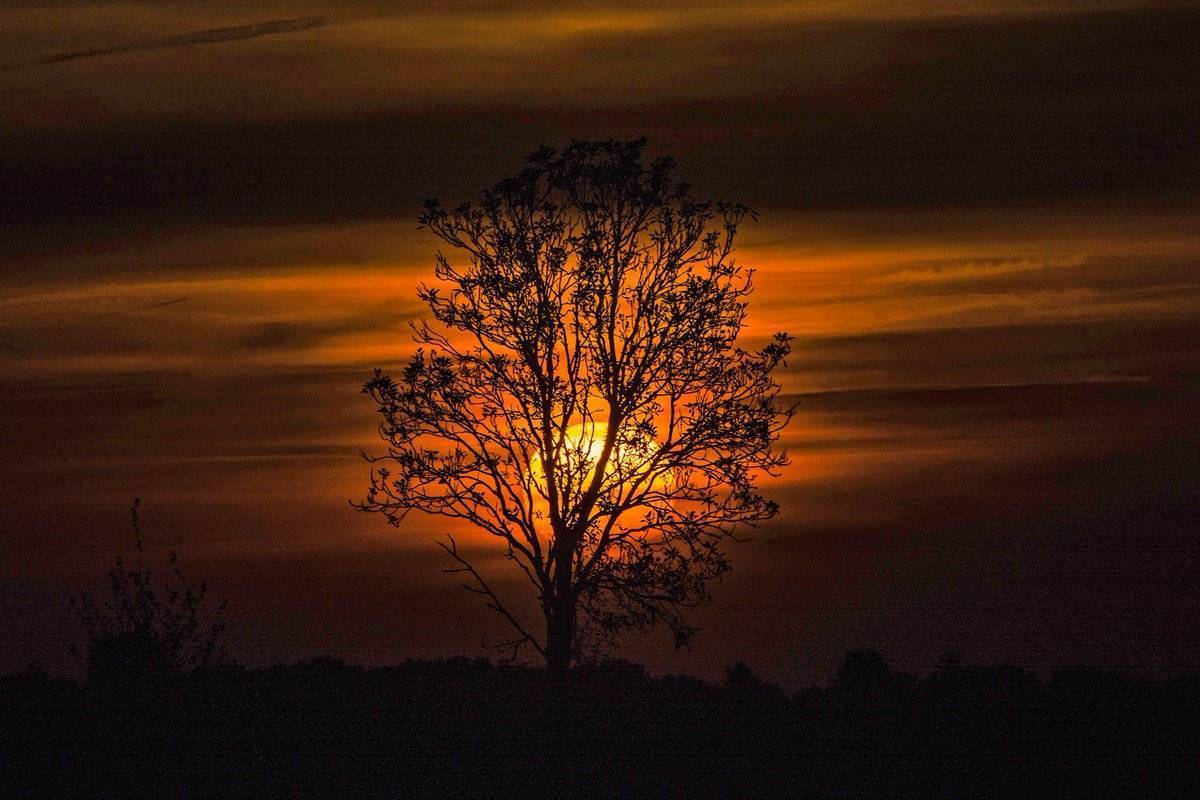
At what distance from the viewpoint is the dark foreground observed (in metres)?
21.5

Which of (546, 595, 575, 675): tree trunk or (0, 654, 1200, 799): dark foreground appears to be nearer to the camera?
(0, 654, 1200, 799): dark foreground

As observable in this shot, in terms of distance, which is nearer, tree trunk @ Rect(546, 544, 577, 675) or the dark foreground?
the dark foreground

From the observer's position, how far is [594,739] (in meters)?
23.3

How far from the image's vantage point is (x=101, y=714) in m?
24.6

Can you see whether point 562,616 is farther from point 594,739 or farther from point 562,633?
point 594,739

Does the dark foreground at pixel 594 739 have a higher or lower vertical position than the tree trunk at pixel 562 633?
lower

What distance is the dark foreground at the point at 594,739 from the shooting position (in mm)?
21516

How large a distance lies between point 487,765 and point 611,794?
1931mm

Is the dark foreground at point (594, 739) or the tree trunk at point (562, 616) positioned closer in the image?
the dark foreground at point (594, 739)

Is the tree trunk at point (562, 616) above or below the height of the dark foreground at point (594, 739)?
above

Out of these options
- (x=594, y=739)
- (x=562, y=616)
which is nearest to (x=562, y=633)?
(x=562, y=616)

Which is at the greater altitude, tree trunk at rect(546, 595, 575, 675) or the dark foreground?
tree trunk at rect(546, 595, 575, 675)

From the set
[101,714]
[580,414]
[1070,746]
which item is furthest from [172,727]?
[1070,746]

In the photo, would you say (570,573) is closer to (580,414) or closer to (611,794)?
(580,414)
